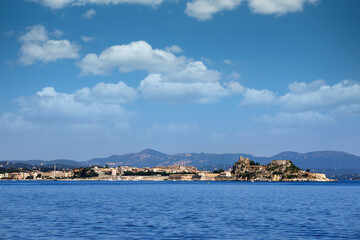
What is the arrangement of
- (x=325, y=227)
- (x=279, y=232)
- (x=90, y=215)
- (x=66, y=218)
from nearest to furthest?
(x=279, y=232)
(x=325, y=227)
(x=66, y=218)
(x=90, y=215)

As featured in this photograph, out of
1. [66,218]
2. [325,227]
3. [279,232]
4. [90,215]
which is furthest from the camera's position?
[90,215]

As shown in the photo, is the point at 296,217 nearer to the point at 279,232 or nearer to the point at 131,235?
the point at 279,232

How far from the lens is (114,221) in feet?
144

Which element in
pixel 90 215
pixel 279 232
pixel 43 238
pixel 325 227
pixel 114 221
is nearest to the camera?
pixel 43 238

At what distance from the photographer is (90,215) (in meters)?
50.0

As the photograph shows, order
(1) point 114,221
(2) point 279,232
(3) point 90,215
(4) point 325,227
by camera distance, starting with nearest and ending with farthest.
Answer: (2) point 279,232
(4) point 325,227
(1) point 114,221
(3) point 90,215

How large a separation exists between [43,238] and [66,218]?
1455 centimetres

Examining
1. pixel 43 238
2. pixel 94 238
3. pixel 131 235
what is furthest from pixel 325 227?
pixel 43 238

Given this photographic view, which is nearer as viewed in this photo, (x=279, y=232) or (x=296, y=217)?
(x=279, y=232)

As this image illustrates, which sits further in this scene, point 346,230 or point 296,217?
point 296,217

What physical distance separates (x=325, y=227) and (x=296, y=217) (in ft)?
29.5

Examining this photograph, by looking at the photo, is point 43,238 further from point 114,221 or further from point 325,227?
point 325,227

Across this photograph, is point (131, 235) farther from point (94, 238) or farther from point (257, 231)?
point (257, 231)

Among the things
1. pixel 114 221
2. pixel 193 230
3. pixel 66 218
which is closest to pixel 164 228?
pixel 193 230
